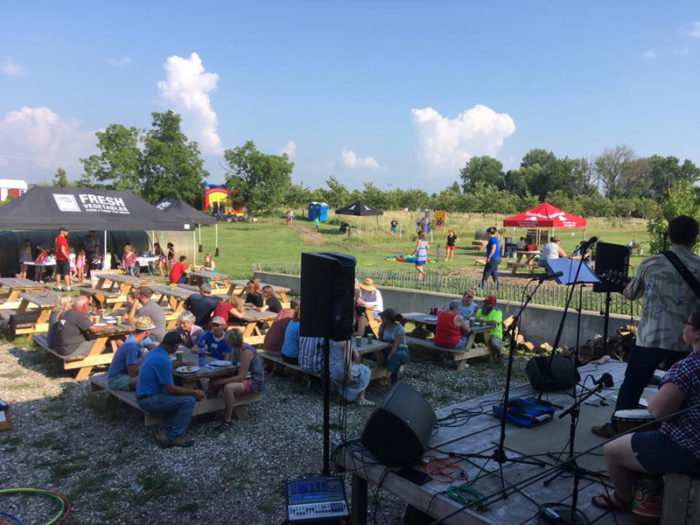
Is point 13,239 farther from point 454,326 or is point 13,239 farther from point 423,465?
point 423,465

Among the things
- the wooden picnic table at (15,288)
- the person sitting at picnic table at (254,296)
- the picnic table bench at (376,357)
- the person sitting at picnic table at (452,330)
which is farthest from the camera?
the wooden picnic table at (15,288)

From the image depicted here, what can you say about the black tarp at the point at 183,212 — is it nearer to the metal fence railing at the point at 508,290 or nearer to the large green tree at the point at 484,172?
the metal fence railing at the point at 508,290

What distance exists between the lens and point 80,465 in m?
Answer: 4.93

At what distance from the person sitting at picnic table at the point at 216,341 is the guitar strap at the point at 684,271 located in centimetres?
493

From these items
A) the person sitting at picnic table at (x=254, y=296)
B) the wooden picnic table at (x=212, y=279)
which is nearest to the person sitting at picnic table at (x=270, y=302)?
the person sitting at picnic table at (x=254, y=296)

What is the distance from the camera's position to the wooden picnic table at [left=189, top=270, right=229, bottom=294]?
13.6 meters

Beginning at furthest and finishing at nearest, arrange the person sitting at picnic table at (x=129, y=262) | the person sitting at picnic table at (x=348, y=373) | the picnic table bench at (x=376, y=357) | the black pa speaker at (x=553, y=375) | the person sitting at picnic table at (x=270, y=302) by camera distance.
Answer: the person sitting at picnic table at (x=129, y=262) < the person sitting at picnic table at (x=270, y=302) < the picnic table bench at (x=376, y=357) < the person sitting at picnic table at (x=348, y=373) < the black pa speaker at (x=553, y=375)

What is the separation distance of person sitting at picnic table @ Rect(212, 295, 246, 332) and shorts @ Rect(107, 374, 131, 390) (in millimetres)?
2664

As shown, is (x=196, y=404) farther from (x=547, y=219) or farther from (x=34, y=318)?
(x=547, y=219)

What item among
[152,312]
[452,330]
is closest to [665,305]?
[452,330]

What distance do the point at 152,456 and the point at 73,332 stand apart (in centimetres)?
289

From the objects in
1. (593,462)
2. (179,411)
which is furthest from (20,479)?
(593,462)

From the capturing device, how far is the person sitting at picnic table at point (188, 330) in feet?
23.5

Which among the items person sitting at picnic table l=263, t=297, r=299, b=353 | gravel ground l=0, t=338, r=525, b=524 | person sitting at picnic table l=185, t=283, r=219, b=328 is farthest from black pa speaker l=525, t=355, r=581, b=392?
person sitting at picnic table l=185, t=283, r=219, b=328
